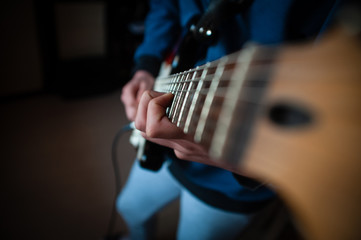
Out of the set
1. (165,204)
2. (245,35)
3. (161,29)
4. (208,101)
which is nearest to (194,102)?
(208,101)

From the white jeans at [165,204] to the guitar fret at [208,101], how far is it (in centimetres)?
42

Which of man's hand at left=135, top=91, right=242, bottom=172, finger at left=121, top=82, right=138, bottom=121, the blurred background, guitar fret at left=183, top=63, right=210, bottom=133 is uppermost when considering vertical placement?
guitar fret at left=183, top=63, right=210, bottom=133

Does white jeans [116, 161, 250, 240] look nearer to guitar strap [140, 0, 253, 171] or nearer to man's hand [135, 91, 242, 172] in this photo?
guitar strap [140, 0, 253, 171]

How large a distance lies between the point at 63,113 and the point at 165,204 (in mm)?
1471

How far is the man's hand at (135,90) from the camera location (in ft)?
2.26

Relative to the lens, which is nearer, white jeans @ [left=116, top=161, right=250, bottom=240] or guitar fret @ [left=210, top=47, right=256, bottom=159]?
guitar fret @ [left=210, top=47, right=256, bottom=159]

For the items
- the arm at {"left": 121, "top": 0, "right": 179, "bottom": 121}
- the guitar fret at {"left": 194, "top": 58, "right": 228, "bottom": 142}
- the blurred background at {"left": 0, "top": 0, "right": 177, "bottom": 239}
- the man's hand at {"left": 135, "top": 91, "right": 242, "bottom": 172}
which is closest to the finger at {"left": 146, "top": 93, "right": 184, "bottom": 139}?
the man's hand at {"left": 135, "top": 91, "right": 242, "bottom": 172}

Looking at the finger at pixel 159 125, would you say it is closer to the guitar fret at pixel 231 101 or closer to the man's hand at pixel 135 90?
the guitar fret at pixel 231 101

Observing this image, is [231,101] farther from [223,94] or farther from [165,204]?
[165,204]

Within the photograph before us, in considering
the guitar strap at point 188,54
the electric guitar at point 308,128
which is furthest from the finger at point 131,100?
the electric guitar at point 308,128

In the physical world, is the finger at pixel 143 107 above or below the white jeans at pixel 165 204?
above

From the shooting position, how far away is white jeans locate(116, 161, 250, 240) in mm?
574

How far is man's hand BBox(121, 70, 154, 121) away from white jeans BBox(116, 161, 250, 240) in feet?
0.80

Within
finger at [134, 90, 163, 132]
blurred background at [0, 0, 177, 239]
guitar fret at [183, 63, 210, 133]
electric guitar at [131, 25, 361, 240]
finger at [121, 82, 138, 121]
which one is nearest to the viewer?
electric guitar at [131, 25, 361, 240]
